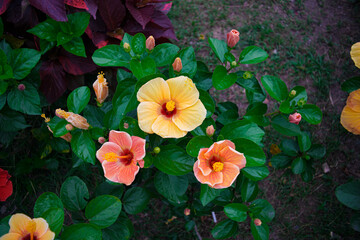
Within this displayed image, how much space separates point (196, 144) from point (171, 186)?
1.29 ft

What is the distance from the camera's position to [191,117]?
120cm

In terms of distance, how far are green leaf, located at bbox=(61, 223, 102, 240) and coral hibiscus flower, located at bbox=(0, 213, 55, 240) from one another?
14cm

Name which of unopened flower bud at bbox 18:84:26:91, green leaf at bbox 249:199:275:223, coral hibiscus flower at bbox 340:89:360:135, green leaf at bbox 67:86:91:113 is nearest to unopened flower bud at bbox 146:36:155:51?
green leaf at bbox 67:86:91:113

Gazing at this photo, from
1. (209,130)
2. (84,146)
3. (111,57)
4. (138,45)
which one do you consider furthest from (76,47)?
(209,130)

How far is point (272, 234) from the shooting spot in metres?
2.47

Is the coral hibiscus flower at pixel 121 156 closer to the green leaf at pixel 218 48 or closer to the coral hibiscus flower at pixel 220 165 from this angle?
the coral hibiscus flower at pixel 220 165

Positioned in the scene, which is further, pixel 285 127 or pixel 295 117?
pixel 285 127

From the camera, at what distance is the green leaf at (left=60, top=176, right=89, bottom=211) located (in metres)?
1.50

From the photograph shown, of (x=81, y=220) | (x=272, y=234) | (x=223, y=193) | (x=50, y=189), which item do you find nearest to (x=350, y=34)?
(x=272, y=234)

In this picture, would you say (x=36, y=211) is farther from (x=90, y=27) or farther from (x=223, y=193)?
(x=90, y=27)

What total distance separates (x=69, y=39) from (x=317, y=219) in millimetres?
2726

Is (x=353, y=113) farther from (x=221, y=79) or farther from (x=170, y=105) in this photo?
(x=170, y=105)

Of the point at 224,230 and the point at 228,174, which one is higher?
the point at 228,174

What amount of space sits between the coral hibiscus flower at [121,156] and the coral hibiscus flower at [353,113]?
138 cm
